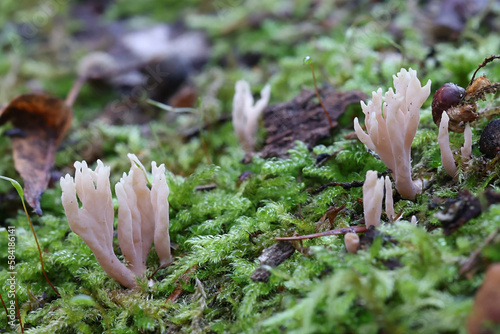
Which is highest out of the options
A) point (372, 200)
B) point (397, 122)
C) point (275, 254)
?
point (397, 122)

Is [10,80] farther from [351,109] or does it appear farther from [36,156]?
[351,109]

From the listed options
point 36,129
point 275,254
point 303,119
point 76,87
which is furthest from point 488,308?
point 76,87

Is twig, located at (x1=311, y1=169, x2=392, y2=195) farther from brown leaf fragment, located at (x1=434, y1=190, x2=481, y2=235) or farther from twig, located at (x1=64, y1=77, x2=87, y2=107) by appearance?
twig, located at (x1=64, y1=77, x2=87, y2=107)

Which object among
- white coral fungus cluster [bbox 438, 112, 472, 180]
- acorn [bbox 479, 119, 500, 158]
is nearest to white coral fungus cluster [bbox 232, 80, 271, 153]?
white coral fungus cluster [bbox 438, 112, 472, 180]

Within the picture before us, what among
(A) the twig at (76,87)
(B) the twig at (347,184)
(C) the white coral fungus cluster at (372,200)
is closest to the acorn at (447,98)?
(B) the twig at (347,184)

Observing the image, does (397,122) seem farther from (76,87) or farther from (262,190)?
(76,87)

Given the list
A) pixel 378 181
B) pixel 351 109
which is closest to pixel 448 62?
pixel 351 109
